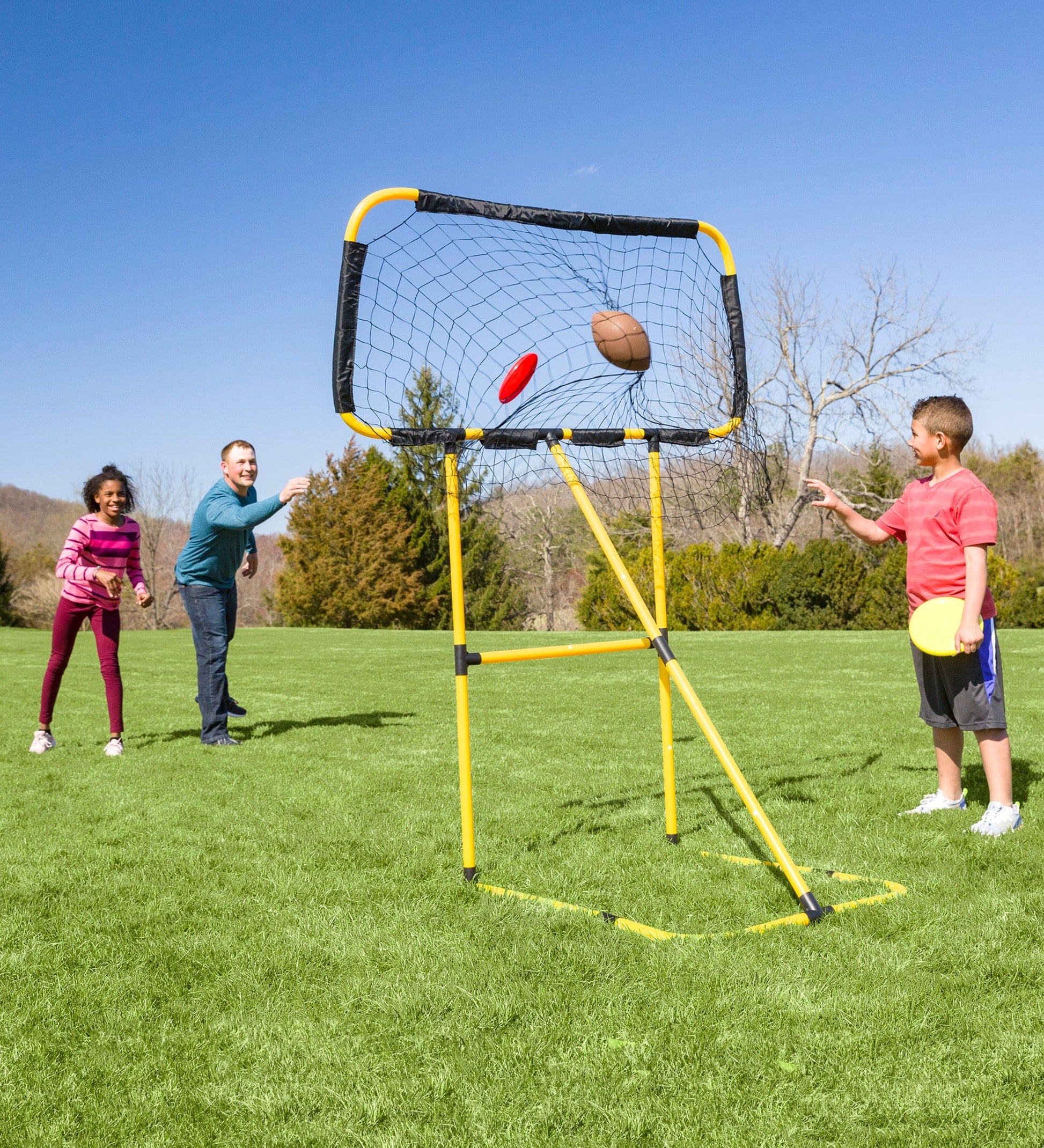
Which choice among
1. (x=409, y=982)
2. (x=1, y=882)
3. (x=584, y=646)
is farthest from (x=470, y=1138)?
(x=1, y=882)

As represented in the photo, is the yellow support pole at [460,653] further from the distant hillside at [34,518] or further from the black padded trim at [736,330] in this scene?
the distant hillside at [34,518]

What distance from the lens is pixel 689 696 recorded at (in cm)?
385

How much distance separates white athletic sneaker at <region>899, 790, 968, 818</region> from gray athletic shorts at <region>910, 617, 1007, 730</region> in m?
0.40

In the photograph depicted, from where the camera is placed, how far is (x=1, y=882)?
3.98 meters

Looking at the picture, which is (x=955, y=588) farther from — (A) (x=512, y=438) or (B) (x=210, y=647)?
(B) (x=210, y=647)

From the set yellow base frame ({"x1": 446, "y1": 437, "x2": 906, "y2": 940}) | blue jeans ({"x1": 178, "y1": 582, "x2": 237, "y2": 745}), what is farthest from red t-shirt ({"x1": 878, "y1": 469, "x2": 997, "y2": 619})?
blue jeans ({"x1": 178, "y1": 582, "x2": 237, "y2": 745})

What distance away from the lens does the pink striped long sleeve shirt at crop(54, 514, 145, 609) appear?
6922 mm

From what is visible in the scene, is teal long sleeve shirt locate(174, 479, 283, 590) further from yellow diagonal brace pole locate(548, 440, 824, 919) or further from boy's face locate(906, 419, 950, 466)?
→ boy's face locate(906, 419, 950, 466)

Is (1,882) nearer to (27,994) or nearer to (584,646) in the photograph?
(27,994)

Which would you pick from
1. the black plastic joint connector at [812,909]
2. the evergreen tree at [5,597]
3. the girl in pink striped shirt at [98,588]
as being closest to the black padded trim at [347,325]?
the black plastic joint connector at [812,909]

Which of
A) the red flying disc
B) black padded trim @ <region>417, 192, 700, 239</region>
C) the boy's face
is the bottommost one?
the boy's face

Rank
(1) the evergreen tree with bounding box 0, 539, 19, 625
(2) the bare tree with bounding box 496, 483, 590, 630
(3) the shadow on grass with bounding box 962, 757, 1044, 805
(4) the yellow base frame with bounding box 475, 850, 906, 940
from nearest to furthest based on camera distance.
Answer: (4) the yellow base frame with bounding box 475, 850, 906, 940, (2) the bare tree with bounding box 496, 483, 590, 630, (3) the shadow on grass with bounding box 962, 757, 1044, 805, (1) the evergreen tree with bounding box 0, 539, 19, 625

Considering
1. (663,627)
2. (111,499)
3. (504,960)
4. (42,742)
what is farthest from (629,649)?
(42,742)

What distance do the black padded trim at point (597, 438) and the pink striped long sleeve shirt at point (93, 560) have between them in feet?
13.0
